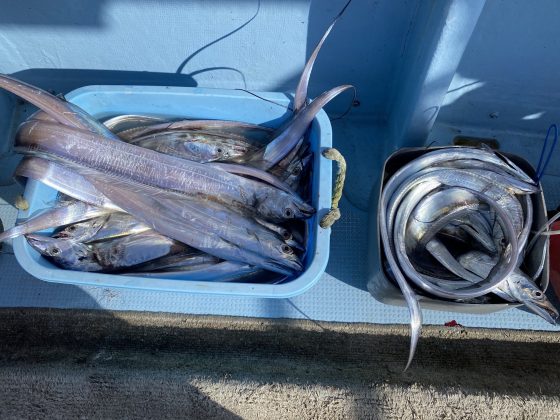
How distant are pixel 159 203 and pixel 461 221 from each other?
1.13 meters

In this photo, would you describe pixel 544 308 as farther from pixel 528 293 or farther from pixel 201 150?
pixel 201 150

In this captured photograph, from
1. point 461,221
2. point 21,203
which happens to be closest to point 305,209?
point 461,221

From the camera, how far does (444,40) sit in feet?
4.42

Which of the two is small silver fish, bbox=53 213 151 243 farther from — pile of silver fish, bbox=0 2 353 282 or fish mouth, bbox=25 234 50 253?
fish mouth, bbox=25 234 50 253

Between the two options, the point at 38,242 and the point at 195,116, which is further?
the point at 195,116

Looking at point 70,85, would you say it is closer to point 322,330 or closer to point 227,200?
point 227,200

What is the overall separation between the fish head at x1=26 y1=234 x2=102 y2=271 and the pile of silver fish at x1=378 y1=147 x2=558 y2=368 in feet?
3.46

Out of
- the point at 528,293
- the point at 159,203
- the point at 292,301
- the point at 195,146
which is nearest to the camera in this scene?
the point at 528,293

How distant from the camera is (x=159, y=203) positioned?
163 centimetres

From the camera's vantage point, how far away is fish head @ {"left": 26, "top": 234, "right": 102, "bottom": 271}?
1.54 metres

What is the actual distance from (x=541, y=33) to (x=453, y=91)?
1.30 ft

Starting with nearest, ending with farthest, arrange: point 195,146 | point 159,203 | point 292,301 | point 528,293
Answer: point 528,293, point 159,203, point 195,146, point 292,301

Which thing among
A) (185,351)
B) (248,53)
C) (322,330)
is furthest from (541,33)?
(185,351)

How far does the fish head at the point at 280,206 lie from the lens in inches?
62.9
